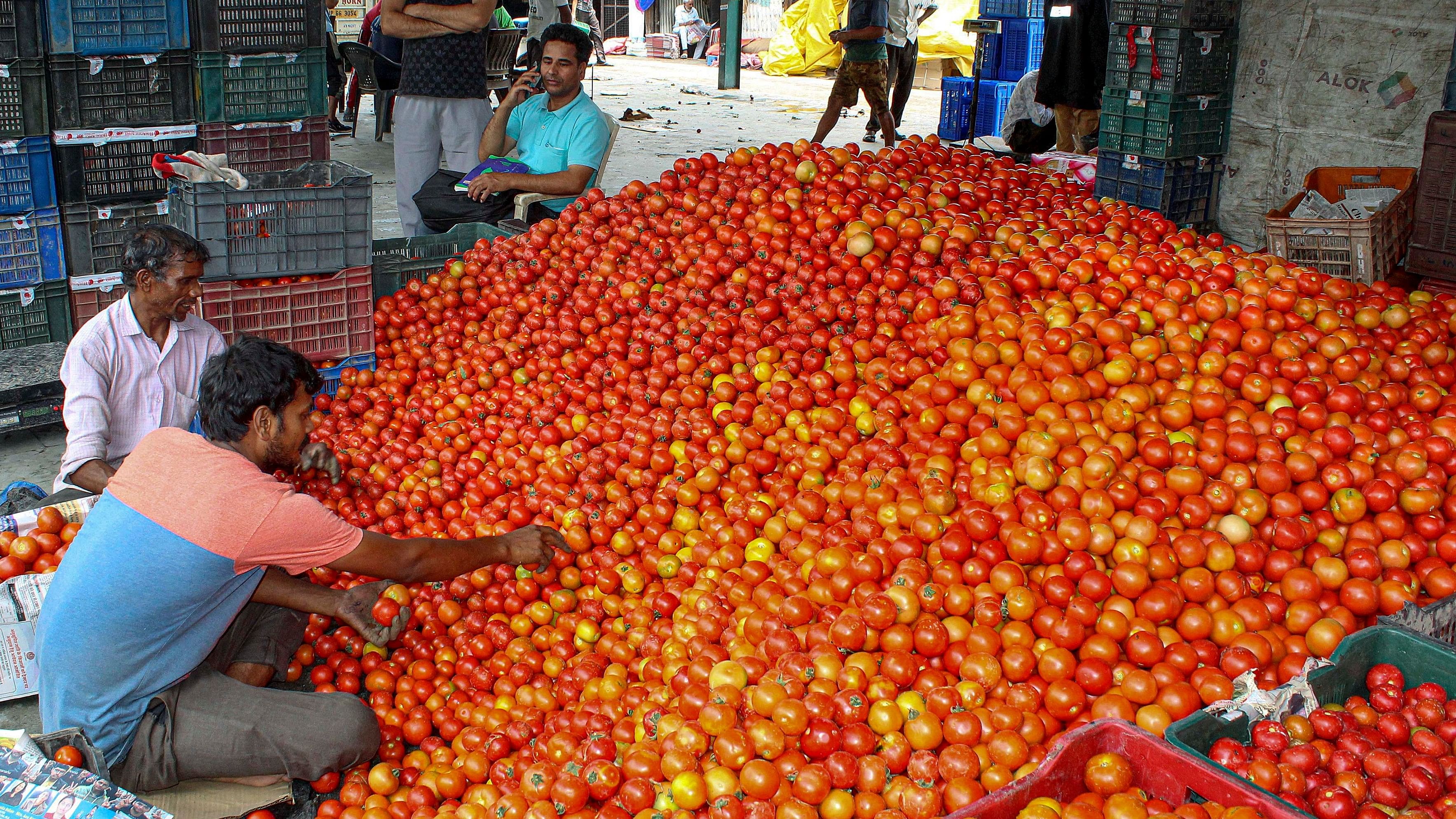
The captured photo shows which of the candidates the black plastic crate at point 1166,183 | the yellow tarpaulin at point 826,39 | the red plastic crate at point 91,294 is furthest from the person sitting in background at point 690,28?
the red plastic crate at point 91,294

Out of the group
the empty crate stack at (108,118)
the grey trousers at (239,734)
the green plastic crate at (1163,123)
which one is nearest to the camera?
the grey trousers at (239,734)

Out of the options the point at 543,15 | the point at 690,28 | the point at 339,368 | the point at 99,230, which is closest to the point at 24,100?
the point at 99,230

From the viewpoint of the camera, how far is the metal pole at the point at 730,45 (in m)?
19.2

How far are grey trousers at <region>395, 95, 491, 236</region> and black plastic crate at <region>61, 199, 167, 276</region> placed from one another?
1454 millimetres

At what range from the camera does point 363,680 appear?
3477 mm

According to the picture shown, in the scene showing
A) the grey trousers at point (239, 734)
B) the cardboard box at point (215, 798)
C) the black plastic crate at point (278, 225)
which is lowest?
the cardboard box at point (215, 798)

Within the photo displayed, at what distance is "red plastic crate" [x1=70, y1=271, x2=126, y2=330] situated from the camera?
5.44 m

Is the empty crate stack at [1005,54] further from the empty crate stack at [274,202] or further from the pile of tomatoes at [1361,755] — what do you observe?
the pile of tomatoes at [1361,755]

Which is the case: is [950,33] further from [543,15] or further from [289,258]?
[289,258]

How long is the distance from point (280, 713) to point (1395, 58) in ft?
21.4

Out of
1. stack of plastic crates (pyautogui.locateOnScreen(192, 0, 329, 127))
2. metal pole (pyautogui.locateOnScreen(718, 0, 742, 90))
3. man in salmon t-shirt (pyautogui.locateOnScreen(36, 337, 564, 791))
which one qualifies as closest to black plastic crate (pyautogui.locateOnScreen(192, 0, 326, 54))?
stack of plastic crates (pyautogui.locateOnScreen(192, 0, 329, 127))

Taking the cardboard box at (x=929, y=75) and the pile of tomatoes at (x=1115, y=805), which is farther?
the cardboard box at (x=929, y=75)

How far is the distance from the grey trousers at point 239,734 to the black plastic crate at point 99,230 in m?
3.25

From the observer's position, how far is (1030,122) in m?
10.3
